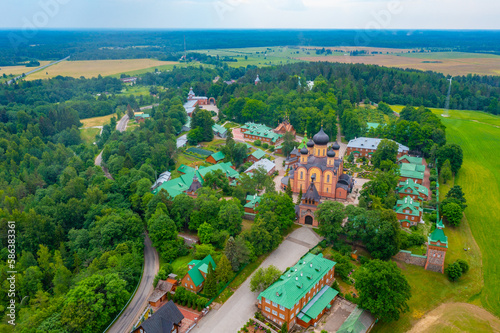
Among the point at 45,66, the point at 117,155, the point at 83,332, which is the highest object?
the point at 45,66

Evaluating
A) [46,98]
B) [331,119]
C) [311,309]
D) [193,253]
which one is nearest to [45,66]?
[46,98]

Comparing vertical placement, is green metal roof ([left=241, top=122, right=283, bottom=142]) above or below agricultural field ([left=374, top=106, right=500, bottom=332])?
above

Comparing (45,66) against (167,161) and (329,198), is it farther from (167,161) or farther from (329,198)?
(329,198)

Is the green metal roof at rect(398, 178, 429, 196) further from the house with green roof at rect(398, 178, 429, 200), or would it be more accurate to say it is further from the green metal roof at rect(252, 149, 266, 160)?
the green metal roof at rect(252, 149, 266, 160)

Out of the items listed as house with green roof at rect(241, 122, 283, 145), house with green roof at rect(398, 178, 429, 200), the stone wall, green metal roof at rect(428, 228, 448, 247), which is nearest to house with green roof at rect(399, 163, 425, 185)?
house with green roof at rect(398, 178, 429, 200)

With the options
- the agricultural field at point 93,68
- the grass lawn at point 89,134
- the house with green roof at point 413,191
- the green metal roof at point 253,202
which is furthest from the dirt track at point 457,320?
the agricultural field at point 93,68
